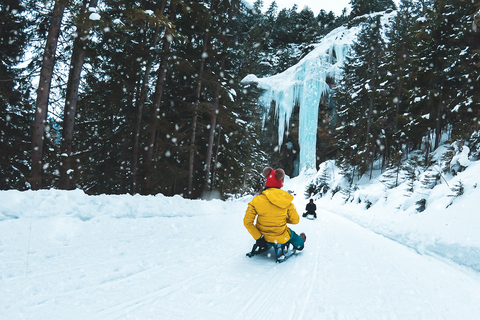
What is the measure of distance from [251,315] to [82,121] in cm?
1212

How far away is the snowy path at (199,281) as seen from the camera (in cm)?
216

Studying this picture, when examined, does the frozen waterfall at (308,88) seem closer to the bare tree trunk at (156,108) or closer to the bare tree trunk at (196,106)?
the bare tree trunk at (196,106)

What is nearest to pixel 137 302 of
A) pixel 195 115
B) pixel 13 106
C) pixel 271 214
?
pixel 271 214

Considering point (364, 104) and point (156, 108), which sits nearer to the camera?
point (156, 108)

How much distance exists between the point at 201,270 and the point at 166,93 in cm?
1200

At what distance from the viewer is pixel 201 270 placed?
10.3 feet

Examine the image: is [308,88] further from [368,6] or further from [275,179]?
[275,179]

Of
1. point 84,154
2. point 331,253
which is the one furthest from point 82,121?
point 331,253

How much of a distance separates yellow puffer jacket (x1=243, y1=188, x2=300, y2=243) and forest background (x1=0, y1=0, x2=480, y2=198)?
6085 mm

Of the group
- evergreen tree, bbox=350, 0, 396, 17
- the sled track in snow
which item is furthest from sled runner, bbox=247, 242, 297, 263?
evergreen tree, bbox=350, 0, 396, 17

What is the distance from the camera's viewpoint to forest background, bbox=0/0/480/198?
7684 mm

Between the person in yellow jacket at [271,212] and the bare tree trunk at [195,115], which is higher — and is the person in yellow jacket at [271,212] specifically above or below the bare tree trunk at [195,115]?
below

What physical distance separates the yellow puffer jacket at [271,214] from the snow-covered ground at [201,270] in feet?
1.34

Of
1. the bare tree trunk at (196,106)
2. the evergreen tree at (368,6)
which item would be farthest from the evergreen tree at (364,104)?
the evergreen tree at (368,6)
